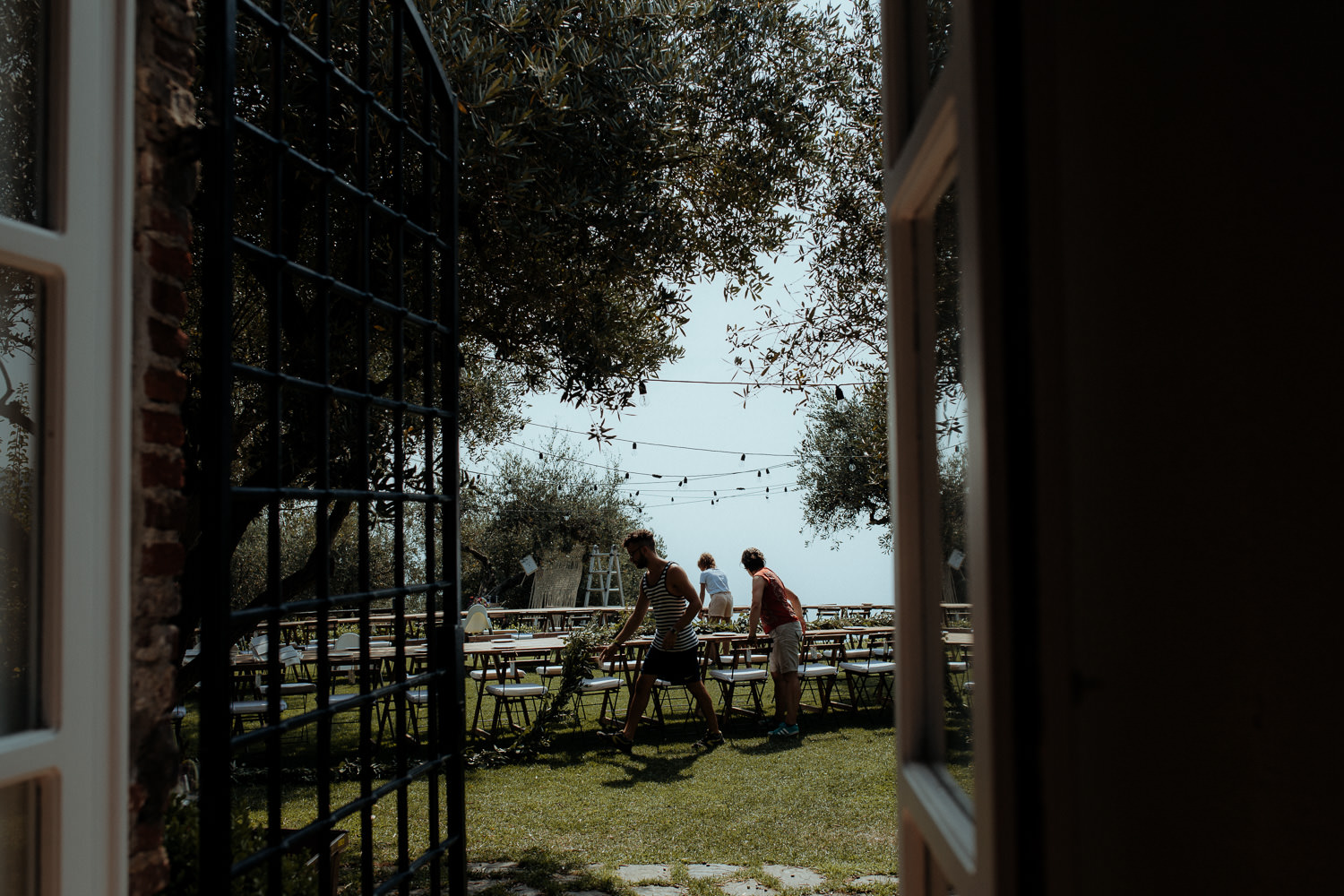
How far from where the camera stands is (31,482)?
4.70ft

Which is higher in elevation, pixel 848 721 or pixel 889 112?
pixel 889 112

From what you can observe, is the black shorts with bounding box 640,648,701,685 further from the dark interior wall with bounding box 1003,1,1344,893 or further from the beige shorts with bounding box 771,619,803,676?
the dark interior wall with bounding box 1003,1,1344,893

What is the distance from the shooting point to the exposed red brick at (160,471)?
1725mm

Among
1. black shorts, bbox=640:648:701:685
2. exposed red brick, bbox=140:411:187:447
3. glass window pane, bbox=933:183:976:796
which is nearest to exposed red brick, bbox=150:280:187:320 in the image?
exposed red brick, bbox=140:411:187:447

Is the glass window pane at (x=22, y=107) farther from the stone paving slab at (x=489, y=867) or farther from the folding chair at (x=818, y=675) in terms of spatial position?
the folding chair at (x=818, y=675)

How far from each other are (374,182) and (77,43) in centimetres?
277

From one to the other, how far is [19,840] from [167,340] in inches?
37.4

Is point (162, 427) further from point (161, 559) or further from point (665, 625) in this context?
point (665, 625)

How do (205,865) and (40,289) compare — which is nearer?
(40,289)

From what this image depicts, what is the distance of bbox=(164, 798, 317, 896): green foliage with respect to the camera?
2.45 metres

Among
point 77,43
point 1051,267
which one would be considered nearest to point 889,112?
point 1051,267

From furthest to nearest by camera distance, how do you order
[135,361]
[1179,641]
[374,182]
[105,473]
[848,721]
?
[848,721], [374,182], [135,361], [105,473], [1179,641]

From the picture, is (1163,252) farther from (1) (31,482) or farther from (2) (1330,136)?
(1) (31,482)

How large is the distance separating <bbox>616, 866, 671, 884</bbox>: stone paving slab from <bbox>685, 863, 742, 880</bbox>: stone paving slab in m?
0.13
